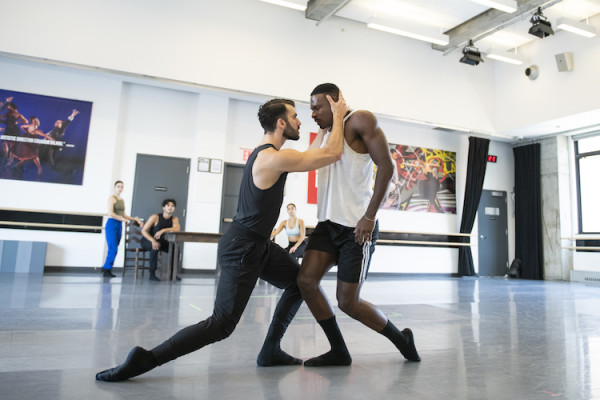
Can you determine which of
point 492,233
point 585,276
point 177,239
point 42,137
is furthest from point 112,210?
point 585,276

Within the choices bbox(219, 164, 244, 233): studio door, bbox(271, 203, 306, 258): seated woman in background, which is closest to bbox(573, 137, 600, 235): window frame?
bbox(271, 203, 306, 258): seated woman in background

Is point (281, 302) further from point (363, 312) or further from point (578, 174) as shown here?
point (578, 174)

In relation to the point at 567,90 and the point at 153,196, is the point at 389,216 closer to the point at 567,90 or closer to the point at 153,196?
the point at 567,90

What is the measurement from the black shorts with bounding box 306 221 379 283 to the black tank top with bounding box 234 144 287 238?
371 millimetres

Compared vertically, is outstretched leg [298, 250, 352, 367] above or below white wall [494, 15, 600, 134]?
below

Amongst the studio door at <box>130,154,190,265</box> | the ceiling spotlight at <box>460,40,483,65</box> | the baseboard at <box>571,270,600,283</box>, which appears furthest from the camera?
the baseboard at <box>571,270,600,283</box>

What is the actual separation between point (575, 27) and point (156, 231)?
26.0 feet

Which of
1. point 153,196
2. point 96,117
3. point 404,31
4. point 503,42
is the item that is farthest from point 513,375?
point 503,42

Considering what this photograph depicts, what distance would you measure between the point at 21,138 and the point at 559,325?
26.6ft

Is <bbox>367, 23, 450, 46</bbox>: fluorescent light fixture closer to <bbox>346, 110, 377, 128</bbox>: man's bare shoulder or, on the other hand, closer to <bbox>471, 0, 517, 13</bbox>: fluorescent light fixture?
<bbox>471, 0, 517, 13</bbox>: fluorescent light fixture

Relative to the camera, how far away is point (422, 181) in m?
10.2

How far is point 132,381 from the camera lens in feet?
5.68

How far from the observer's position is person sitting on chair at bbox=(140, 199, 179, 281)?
645 centimetres

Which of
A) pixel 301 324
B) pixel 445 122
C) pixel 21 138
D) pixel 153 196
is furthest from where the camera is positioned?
pixel 445 122
